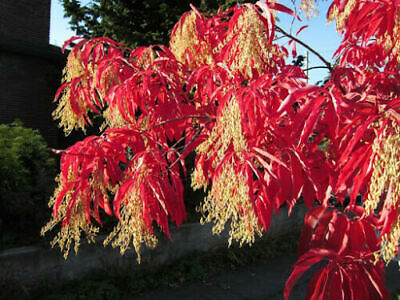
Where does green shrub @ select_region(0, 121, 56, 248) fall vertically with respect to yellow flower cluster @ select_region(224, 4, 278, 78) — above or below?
below

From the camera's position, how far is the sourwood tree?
1061mm

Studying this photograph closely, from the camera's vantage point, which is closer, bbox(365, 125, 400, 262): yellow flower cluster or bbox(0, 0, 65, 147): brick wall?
bbox(365, 125, 400, 262): yellow flower cluster

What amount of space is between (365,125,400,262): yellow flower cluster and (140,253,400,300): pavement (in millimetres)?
3310

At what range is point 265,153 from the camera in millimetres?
1155

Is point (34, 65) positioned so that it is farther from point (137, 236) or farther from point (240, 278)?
point (137, 236)

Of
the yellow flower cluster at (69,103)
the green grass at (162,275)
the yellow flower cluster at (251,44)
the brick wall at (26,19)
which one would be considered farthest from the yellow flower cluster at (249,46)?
the brick wall at (26,19)

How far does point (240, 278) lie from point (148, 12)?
16.3 ft

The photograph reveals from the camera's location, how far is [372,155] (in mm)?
953

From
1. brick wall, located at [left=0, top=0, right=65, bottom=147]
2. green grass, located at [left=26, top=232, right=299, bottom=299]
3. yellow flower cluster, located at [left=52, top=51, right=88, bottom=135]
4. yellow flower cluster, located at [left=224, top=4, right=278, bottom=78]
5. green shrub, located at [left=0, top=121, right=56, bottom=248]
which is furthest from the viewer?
brick wall, located at [left=0, top=0, right=65, bottom=147]

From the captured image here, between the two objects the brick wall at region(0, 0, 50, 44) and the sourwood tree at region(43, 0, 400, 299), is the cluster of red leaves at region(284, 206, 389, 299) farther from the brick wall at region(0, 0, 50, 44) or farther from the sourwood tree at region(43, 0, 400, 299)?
the brick wall at region(0, 0, 50, 44)

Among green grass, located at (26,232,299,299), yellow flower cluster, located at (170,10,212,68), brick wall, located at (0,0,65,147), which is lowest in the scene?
green grass, located at (26,232,299,299)

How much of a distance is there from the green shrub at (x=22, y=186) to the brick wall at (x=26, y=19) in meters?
5.50

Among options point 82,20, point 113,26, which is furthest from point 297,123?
point 82,20

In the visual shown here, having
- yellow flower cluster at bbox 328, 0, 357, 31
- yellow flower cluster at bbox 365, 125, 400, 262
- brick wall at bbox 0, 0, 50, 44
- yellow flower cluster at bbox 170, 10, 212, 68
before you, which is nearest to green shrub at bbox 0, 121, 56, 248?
yellow flower cluster at bbox 170, 10, 212, 68
